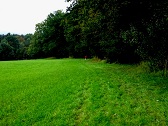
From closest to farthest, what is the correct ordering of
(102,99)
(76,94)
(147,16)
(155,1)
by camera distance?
(102,99)
(76,94)
(155,1)
(147,16)

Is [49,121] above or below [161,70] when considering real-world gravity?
below

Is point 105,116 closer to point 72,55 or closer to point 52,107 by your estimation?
point 52,107

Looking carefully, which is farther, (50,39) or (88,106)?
(50,39)

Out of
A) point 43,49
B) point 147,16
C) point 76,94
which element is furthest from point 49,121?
point 43,49

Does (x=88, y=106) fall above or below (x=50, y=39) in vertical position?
below

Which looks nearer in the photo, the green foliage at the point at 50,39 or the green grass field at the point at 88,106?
the green grass field at the point at 88,106

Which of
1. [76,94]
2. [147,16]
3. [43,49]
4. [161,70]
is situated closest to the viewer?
[76,94]

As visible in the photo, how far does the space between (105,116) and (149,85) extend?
254 inches

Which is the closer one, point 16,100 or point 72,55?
point 16,100

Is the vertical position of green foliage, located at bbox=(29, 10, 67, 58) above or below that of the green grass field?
above

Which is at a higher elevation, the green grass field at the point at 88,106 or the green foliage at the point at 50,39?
the green foliage at the point at 50,39

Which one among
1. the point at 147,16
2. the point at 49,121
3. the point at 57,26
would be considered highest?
the point at 57,26

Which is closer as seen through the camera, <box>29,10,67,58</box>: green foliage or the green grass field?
the green grass field

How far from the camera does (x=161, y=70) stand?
1917cm
